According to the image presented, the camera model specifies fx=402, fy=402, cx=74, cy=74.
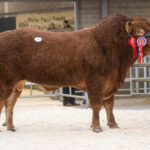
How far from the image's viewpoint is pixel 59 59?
6.00m

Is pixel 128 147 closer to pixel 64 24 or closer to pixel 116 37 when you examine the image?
pixel 116 37

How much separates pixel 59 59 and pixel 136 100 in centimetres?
526

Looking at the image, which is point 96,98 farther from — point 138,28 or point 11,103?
point 11,103

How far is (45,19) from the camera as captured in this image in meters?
15.0

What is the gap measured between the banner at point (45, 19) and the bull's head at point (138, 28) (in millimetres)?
8578

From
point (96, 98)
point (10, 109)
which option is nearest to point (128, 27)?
point (96, 98)

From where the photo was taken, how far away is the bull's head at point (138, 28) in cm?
605

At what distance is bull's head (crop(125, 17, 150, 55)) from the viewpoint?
605 centimetres

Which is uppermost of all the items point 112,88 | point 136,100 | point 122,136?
point 112,88

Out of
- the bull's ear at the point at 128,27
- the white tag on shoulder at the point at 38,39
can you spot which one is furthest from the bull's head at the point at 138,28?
the white tag on shoulder at the point at 38,39

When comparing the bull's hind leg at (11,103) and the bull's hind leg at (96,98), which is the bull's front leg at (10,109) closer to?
the bull's hind leg at (11,103)

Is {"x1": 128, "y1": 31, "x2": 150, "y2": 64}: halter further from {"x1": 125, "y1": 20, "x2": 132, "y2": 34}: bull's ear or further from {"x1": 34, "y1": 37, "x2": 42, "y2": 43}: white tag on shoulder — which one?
{"x1": 34, "y1": 37, "x2": 42, "y2": 43}: white tag on shoulder

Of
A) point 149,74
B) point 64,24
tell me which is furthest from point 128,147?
point 64,24

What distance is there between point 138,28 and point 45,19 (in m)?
9.30
